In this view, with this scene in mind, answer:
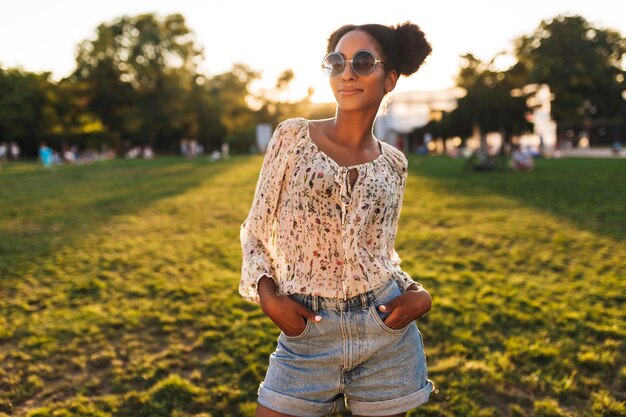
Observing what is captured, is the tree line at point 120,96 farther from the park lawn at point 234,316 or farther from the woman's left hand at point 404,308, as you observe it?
the woman's left hand at point 404,308

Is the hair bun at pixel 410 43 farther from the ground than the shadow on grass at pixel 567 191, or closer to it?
farther from the ground

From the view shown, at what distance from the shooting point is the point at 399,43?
2004mm

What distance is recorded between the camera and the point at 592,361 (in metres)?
4.21

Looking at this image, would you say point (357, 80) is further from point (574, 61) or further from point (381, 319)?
point (574, 61)

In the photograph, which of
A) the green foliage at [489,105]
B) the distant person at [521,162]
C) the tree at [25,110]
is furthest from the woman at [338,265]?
the tree at [25,110]

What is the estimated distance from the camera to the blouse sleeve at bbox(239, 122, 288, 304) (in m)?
1.88

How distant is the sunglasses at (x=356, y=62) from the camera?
1901 millimetres

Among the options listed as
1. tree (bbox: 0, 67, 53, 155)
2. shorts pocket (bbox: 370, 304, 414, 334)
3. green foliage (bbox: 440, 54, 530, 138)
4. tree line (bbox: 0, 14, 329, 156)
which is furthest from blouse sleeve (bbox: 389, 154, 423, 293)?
tree (bbox: 0, 67, 53, 155)

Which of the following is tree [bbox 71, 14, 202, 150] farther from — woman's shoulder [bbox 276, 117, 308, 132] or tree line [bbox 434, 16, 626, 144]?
woman's shoulder [bbox 276, 117, 308, 132]

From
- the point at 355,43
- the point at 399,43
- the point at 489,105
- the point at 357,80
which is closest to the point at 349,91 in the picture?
the point at 357,80

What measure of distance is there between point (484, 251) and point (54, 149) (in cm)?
5597

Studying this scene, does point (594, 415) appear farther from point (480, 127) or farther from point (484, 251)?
point (480, 127)

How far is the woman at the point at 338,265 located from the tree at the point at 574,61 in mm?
49743

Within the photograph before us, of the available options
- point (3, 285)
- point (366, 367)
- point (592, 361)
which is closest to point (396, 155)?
point (366, 367)
